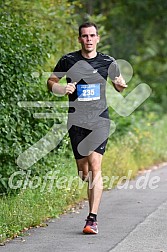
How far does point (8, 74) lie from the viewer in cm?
998

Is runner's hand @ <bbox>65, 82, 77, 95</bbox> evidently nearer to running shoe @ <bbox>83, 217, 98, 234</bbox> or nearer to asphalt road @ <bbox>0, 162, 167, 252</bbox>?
running shoe @ <bbox>83, 217, 98, 234</bbox>

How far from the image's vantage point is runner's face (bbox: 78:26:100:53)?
28.6 feet

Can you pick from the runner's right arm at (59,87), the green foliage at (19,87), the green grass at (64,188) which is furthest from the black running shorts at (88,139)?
the green foliage at (19,87)

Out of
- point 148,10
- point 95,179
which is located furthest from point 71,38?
point 148,10

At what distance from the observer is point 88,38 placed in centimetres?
874

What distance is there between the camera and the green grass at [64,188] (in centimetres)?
895

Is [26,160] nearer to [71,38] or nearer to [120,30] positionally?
[71,38]

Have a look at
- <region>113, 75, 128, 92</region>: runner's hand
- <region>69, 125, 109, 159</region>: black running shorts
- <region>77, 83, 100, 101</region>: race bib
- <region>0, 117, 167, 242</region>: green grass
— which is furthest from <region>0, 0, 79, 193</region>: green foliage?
<region>113, 75, 128, 92</region>: runner's hand

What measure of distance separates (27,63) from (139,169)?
597cm

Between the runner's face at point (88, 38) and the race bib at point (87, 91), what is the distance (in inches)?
16.2

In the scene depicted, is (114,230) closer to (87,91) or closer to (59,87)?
(87,91)

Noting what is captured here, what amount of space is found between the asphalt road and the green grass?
179mm

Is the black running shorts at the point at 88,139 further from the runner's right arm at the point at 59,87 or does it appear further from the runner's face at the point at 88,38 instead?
the runner's face at the point at 88,38

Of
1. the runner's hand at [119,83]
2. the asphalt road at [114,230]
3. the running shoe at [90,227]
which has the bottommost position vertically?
the asphalt road at [114,230]
